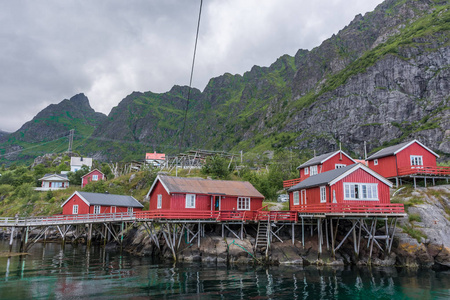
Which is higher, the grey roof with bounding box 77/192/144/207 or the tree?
the tree

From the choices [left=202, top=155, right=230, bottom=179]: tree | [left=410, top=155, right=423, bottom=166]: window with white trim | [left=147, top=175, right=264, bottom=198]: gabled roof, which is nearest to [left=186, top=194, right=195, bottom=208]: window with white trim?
[left=147, top=175, right=264, bottom=198]: gabled roof

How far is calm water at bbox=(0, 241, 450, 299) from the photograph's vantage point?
64.0 feet

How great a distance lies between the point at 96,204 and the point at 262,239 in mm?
28873

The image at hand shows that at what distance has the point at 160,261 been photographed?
108ft

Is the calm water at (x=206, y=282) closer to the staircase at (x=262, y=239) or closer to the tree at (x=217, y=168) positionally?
the staircase at (x=262, y=239)

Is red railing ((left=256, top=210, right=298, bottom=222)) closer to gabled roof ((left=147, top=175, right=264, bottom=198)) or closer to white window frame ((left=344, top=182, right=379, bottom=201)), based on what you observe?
white window frame ((left=344, top=182, right=379, bottom=201))

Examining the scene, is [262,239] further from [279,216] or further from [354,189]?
[354,189]

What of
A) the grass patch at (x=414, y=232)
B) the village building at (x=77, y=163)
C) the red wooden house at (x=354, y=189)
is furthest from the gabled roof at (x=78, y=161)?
the grass patch at (x=414, y=232)

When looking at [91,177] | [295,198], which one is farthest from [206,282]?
[91,177]

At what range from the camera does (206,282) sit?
903 inches

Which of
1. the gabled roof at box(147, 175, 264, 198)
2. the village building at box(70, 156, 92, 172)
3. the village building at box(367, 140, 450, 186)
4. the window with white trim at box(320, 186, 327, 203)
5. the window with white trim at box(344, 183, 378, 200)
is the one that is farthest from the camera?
the village building at box(70, 156, 92, 172)

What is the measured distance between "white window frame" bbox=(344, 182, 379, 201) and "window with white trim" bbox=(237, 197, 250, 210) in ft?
42.4

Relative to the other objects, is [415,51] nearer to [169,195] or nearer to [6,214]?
[169,195]

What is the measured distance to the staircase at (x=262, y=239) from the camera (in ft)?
104
